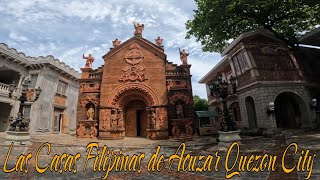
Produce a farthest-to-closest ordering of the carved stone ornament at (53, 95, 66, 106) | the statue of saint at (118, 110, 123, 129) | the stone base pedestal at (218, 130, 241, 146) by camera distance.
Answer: the carved stone ornament at (53, 95, 66, 106) < the statue of saint at (118, 110, 123, 129) < the stone base pedestal at (218, 130, 241, 146)

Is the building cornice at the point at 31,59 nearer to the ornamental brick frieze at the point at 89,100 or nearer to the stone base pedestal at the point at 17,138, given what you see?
the ornamental brick frieze at the point at 89,100

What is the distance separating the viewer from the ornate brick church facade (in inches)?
631

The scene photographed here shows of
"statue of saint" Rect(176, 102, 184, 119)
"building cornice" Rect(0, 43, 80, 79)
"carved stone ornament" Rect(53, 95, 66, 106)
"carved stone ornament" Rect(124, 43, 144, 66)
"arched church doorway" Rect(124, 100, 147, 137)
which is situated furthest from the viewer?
"carved stone ornament" Rect(53, 95, 66, 106)

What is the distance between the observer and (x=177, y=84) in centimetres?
1705

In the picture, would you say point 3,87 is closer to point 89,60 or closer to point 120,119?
point 89,60

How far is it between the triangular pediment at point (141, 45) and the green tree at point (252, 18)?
339 cm

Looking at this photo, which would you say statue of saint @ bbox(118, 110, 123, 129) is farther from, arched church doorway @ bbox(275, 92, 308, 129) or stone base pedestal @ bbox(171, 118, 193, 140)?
arched church doorway @ bbox(275, 92, 308, 129)

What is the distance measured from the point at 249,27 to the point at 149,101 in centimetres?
1174

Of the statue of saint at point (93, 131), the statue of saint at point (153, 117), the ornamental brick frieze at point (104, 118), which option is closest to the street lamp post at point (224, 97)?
the statue of saint at point (153, 117)

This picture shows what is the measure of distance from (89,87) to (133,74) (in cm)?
431

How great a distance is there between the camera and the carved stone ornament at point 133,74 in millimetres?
17094

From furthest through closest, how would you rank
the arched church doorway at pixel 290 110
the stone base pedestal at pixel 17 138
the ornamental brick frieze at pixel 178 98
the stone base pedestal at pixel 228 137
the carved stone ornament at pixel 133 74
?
the carved stone ornament at pixel 133 74, the ornamental brick frieze at pixel 178 98, the arched church doorway at pixel 290 110, the stone base pedestal at pixel 17 138, the stone base pedestal at pixel 228 137

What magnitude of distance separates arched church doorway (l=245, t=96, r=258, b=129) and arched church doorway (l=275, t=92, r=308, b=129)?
9.29 ft

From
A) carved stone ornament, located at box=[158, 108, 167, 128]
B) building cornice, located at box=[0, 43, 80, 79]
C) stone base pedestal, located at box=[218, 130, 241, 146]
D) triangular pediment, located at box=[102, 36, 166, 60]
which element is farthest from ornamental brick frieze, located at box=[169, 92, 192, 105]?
building cornice, located at box=[0, 43, 80, 79]
